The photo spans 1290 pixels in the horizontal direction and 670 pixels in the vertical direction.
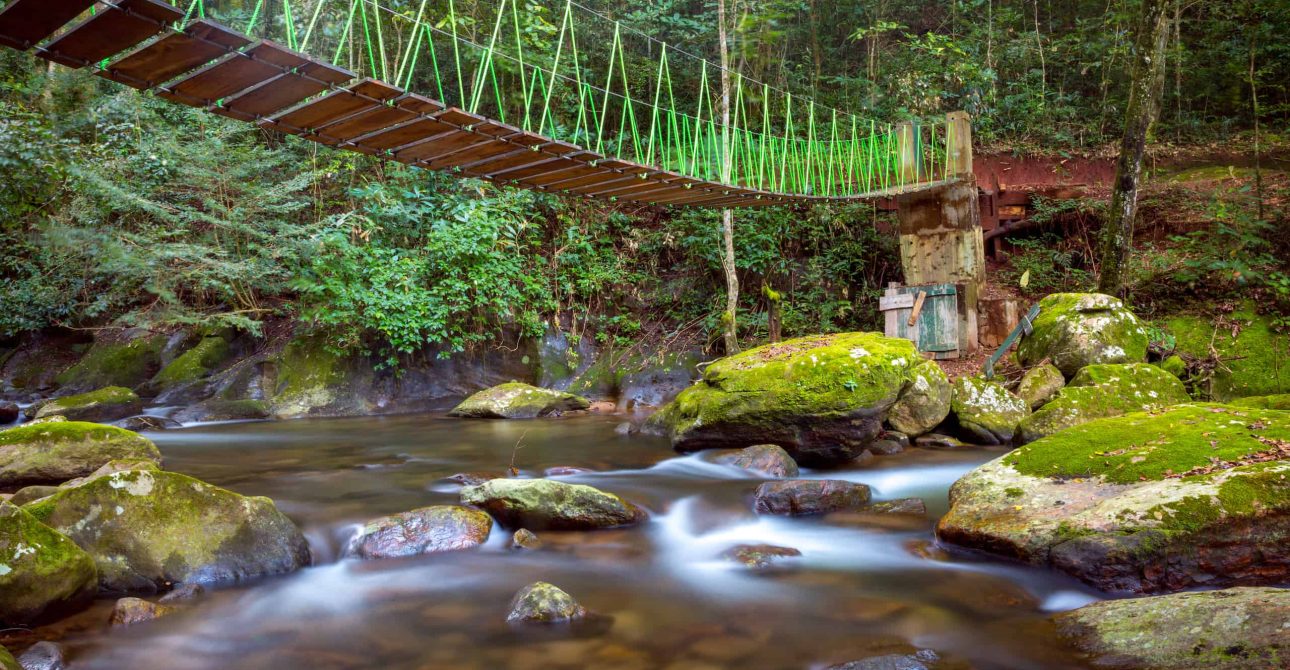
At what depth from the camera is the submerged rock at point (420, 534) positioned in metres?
3.60

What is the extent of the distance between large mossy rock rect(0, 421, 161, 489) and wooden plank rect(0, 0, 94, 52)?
96.1 inches

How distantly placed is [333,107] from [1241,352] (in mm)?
7545

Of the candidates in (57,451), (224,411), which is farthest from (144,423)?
(57,451)

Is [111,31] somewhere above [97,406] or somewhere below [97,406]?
above

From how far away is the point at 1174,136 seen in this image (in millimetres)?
11641

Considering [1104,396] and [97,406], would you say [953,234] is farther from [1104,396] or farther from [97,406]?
[97,406]

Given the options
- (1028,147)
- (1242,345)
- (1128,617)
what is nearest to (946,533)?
(1128,617)

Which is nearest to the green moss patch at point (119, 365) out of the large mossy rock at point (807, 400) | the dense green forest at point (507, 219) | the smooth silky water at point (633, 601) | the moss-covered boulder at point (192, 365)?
the moss-covered boulder at point (192, 365)

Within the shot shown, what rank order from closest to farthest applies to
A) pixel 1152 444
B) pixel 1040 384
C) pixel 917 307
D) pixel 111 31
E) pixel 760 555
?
pixel 111 31, pixel 1152 444, pixel 760 555, pixel 1040 384, pixel 917 307

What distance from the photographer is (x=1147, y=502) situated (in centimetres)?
291

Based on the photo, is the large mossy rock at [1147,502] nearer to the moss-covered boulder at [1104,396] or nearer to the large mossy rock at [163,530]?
the moss-covered boulder at [1104,396]

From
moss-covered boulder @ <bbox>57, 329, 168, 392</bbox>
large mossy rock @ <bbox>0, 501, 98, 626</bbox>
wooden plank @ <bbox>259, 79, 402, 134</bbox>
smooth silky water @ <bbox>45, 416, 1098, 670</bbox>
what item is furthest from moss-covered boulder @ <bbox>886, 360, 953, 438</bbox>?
moss-covered boulder @ <bbox>57, 329, 168, 392</bbox>

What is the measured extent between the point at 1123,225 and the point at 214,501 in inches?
302

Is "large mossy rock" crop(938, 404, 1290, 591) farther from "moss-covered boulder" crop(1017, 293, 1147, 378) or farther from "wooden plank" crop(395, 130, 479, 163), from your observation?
"wooden plank" crop(395, 130, 479, 163)
